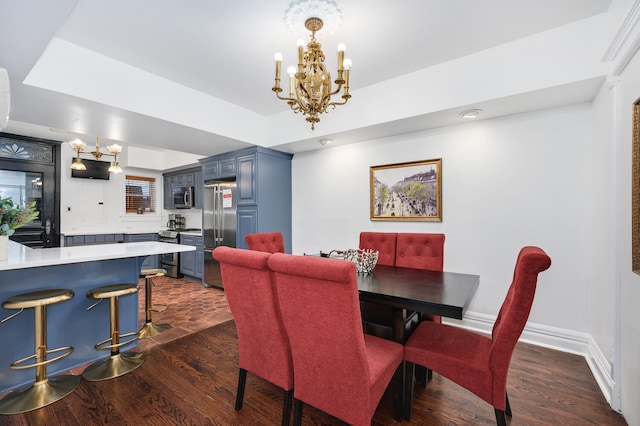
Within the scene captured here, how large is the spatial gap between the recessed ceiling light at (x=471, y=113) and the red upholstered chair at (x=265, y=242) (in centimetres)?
240

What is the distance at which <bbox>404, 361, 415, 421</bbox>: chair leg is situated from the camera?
1726 mm

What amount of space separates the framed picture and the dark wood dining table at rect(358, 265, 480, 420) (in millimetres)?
1244

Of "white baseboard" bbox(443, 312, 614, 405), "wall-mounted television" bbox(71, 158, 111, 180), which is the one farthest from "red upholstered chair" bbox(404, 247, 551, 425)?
"wall-mounted television" bbox(71, 158, 111, 180)

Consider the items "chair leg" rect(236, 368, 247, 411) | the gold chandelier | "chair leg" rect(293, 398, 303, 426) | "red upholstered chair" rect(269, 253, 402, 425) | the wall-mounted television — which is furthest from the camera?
the wall-mounted television

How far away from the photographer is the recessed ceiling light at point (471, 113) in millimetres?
2762

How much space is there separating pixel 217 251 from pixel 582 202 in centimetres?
313

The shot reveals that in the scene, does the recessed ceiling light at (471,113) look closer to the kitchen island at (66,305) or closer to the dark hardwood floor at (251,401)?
the dark hardwood floor at (251,401)

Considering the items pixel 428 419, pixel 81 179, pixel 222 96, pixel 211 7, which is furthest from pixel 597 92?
pixel 81 179

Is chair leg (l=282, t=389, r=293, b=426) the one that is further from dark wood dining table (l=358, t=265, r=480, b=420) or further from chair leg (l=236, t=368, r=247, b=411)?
dark wood dining table (l=358, t=265, r=480, b=420)

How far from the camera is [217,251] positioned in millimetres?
1683

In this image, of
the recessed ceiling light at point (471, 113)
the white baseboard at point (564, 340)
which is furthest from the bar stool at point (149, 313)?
the recessed ceiling light at point (471, 113)

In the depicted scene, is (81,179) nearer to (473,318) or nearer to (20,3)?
(20,3)

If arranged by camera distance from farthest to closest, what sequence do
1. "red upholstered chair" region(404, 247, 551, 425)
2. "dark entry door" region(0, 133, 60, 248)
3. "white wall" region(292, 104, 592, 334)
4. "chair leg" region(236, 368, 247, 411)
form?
"dark entry door" region(0, 133, 60, 248) < "white wall" region(292, 104, 592, 334) < "chair leg" region(236, 368, 247, 411) < "red upholstered chair" region(404, 247, 551, 425)

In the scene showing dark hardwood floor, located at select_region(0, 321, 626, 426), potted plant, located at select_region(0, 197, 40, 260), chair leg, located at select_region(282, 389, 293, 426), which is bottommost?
dark hardwood floor, located at select_region(0, 321, 626, 426)
